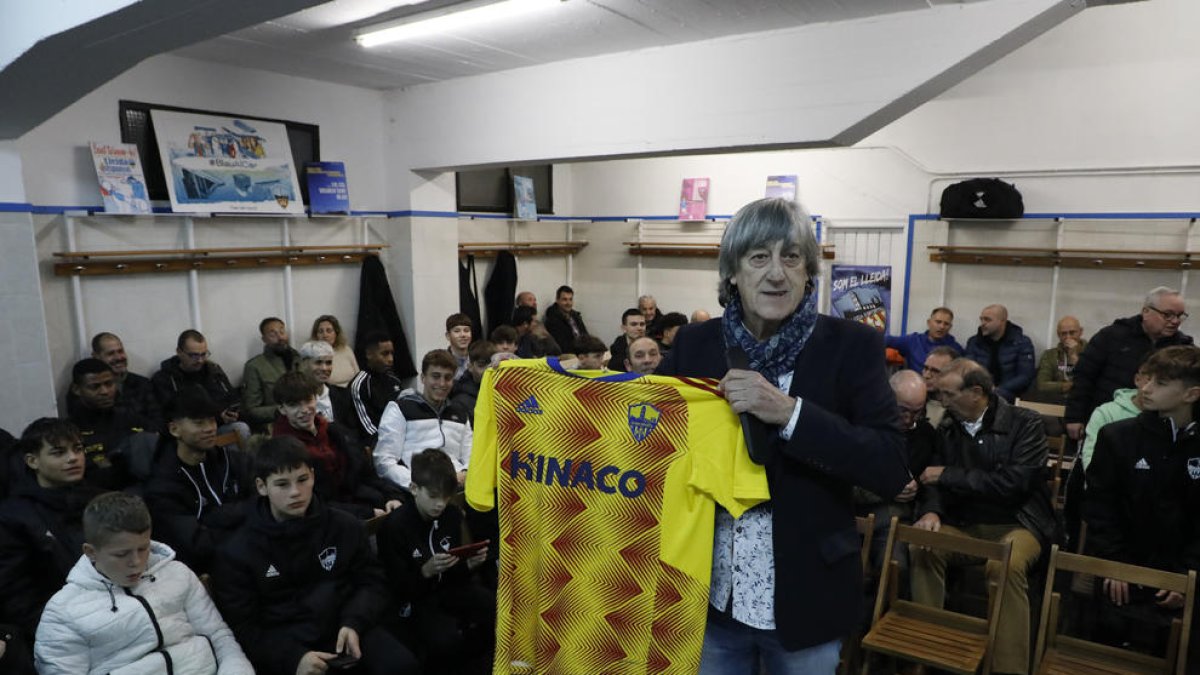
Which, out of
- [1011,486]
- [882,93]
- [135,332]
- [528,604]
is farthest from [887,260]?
[135,332]

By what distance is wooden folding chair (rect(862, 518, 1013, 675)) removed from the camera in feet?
8.52

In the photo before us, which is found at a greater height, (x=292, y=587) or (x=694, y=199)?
(x=694, y=199)

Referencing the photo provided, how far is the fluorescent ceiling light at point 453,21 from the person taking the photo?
13.2 ft

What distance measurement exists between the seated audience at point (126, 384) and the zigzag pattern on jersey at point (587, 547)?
360cm

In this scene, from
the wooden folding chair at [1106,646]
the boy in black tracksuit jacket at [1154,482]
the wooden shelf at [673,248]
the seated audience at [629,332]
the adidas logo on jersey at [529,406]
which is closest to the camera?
the adidas logo on jersey at [529,406]

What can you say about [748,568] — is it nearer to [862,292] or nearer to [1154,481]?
[1154,481]

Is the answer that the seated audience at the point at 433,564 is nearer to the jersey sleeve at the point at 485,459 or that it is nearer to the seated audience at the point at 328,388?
the jersey sleeve at the point at 485,459

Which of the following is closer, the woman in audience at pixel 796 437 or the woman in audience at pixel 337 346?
the woman in audience at pixel 796 437

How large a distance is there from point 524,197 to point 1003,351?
5.15 metres

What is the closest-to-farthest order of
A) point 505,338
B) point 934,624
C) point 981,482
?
point 934,624 < point 981,482 < point 505,338

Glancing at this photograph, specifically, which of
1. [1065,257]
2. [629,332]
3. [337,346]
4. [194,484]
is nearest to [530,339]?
[629,332]

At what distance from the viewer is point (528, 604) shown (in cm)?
219

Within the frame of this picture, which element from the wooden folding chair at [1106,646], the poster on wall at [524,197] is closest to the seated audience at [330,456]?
the wooden folding chair at [1106,646]

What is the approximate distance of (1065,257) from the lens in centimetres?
619
